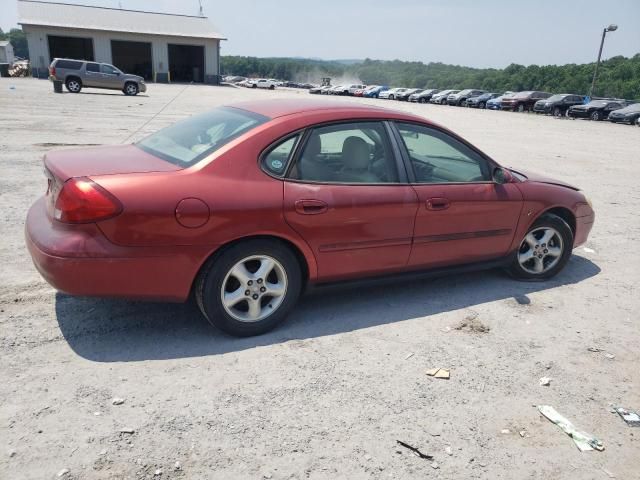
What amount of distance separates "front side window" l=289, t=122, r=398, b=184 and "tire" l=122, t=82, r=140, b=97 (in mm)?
28827

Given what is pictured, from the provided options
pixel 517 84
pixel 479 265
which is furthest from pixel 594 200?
pixel 517 84

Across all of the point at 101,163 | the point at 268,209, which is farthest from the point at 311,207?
the point at 101,163

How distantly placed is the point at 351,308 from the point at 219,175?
1.61m

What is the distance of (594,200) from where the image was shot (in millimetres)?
9000

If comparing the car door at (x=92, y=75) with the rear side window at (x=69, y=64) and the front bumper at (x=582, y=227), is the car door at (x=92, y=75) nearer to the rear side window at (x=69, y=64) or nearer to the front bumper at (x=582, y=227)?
the rear side window at (x=69, y=64)

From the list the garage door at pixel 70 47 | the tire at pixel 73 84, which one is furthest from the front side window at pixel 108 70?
the garage door at pixel 70 47

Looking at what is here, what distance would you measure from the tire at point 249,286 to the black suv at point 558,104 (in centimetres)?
4021

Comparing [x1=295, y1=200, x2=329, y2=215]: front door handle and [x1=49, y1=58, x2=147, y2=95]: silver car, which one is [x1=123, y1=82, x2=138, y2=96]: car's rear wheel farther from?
[x1=295, y1=200, x2=329, y2=215]: front door handle

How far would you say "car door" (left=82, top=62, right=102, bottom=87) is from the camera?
28812 mm

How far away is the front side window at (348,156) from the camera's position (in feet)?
12.3

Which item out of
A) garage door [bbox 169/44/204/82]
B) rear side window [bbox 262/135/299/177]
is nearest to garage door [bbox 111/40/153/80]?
garage door [bbox 169/44/204/82]

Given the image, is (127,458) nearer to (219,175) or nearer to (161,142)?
(219,175)

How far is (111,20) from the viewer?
49.3 meters

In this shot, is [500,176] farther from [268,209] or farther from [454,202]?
[268,209]
